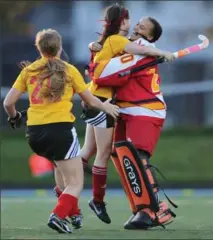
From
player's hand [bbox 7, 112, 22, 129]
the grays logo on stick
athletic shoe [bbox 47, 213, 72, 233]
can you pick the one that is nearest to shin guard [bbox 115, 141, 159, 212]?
the grays logo on stick

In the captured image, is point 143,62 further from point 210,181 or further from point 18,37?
point 18,37

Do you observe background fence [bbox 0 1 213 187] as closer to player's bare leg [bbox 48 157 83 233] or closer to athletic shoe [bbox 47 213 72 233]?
player's bare leg [bbox 48 157 83 233]

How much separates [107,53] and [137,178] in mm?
1101

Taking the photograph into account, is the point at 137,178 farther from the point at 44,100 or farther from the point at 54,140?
the point at 44,100

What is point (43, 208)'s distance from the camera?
35.4 feet

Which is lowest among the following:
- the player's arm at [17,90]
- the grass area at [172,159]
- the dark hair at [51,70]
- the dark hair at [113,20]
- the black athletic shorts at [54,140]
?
the grass area at [172,159]

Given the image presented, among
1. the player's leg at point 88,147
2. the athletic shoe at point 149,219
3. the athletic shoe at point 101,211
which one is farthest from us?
the player's leg at point 88,147

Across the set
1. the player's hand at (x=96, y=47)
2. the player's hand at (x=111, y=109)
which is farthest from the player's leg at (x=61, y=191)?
the player's hand at (x=96, y=47)

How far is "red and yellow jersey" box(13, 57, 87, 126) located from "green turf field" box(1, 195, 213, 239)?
35.9 inches

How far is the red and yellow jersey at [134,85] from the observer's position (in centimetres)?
804

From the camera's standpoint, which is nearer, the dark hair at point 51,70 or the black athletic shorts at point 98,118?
the dark hair at point 51,70

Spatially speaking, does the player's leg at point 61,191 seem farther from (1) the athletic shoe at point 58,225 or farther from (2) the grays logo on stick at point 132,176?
(2) the grays logo on stick at point 132,176

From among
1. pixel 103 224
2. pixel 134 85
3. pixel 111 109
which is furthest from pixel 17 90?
pixel 103 224

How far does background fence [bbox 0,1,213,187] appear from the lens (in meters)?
19.0
